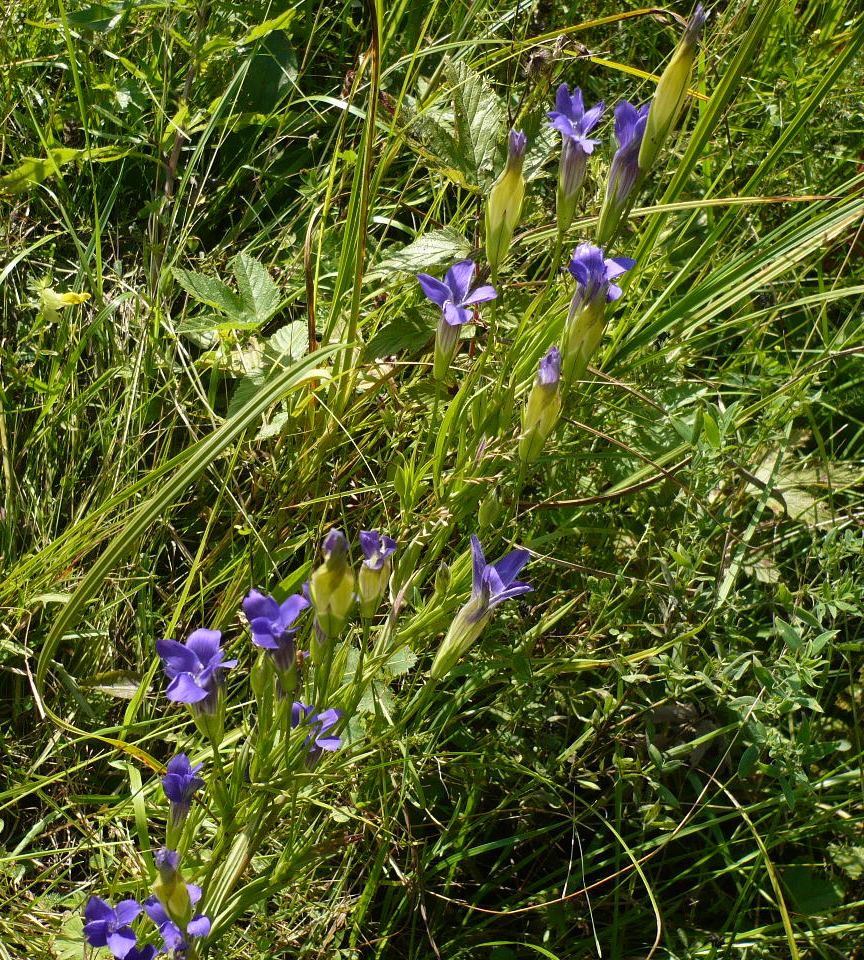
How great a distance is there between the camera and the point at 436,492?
142 cm

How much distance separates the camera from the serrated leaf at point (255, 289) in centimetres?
188

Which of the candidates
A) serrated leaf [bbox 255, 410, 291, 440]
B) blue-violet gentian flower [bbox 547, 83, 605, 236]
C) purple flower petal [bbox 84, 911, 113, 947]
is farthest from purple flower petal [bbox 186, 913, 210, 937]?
blue-violet gentian flower [bbox 547, 83, 605, 236]

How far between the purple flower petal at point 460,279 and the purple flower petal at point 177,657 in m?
0.64

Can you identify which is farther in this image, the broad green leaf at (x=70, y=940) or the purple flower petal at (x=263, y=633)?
the broad green leaf at (x=70, y=940)

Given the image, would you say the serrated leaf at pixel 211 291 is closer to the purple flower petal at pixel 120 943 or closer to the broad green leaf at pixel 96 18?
the broad green leaf at pixel 96 18

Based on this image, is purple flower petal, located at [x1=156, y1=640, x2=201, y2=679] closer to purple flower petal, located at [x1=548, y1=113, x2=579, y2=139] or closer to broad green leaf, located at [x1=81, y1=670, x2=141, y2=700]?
broad green leaf, located at [x1=81, y1=670, x2=141, y2=700]

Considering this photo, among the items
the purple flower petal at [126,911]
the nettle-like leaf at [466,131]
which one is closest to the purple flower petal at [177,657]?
the purple flower petal at [126,911]

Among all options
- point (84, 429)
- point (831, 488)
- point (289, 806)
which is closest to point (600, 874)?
point (289, 806)

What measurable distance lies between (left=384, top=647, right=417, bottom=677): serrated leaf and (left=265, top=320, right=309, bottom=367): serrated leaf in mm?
642

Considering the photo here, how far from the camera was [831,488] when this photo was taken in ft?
6.43

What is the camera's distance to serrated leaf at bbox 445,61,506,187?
71.6 inches

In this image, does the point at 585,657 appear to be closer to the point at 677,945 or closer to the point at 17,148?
the point at 677,945

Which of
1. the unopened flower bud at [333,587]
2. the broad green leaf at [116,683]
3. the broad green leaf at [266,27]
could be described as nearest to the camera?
the unopened flower bud at [333,587]

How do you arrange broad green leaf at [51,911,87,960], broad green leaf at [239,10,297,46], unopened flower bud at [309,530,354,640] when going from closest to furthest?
unopened flower bud at [309,530,354,640], broad green leaf at [51,911,87,960], broad green leaf at [239,10,297,46]
